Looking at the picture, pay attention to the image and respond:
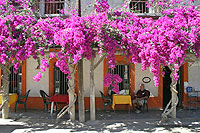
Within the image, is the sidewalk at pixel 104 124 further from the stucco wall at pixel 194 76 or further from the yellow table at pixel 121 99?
the stucco wall at pixel 194 76

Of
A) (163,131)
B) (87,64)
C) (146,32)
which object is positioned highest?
(146,32)

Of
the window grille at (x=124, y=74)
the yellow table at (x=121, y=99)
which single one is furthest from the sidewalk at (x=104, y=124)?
the window grille at (x=124, y=74)

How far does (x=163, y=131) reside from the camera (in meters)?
7.36

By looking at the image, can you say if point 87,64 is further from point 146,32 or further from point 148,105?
point 146,32

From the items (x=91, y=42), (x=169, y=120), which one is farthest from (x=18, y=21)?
(x=169, y=120)

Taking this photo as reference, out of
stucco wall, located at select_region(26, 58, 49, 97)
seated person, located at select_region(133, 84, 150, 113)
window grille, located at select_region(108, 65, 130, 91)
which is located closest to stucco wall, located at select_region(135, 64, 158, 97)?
window grille, located at select_region(108, 65, 130, 91)

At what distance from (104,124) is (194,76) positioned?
5560mm

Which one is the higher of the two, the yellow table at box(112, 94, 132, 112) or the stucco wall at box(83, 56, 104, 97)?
the stucco wall at box(83, 56, 104, 97)

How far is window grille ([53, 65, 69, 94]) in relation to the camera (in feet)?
36.2

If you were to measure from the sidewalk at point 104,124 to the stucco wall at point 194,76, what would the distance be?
1.88 m

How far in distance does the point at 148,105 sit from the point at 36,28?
6448 mm

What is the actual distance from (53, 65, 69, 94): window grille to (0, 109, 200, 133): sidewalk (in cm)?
Answer: 165

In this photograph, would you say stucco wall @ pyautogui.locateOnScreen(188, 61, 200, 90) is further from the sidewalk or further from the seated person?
the seated person

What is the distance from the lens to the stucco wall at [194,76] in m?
11.0
